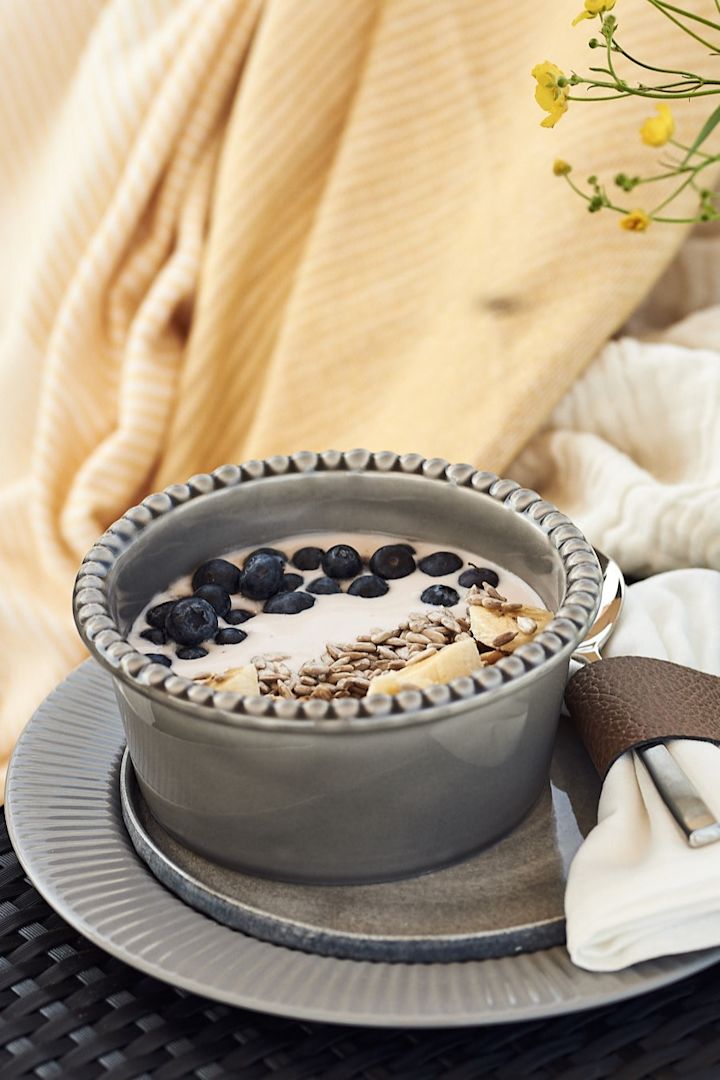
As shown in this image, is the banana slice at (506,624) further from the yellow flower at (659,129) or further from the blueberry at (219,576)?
the yellow flower at (659,129)

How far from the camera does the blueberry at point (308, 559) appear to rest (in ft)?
2.47

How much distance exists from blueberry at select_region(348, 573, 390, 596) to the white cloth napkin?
0.17 meters

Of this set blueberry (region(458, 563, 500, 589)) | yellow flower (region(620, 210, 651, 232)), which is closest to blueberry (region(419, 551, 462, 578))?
blueberry (region(458, 563, 500, 589))

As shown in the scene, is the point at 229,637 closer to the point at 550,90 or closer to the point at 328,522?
the point at 328,522

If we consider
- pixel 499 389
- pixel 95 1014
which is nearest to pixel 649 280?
pixel 499 389

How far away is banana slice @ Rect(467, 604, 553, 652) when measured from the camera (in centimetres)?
65

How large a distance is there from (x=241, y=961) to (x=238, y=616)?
0.21 meters

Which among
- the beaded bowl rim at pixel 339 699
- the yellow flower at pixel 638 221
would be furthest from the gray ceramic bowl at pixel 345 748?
the yellow flower at pixel 638 221

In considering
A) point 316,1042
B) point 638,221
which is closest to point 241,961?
point 316,1042

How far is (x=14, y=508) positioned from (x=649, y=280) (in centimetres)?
57

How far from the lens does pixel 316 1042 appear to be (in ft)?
1.84

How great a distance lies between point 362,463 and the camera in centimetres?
77

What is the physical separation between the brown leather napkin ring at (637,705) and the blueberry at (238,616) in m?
0.18

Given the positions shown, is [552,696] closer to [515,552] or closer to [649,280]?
[515,552]
